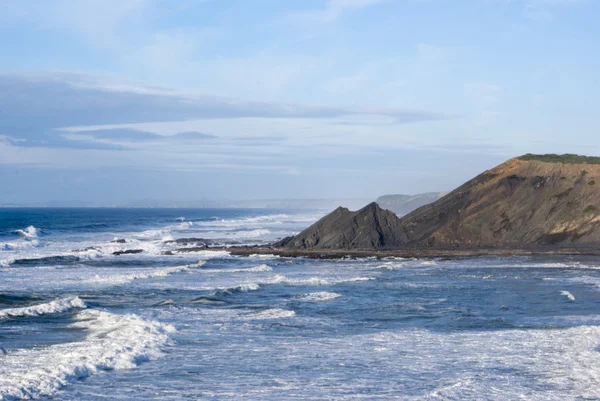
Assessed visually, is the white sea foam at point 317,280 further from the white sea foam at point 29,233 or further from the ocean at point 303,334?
the white sea foam at point 29,233

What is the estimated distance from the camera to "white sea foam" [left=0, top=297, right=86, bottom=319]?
78.5ft

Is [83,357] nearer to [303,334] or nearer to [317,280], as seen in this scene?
[303,334]

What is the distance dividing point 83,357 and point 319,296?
13009 mm

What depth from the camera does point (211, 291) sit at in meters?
30.2

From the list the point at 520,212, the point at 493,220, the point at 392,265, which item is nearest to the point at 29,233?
the point at 493,220

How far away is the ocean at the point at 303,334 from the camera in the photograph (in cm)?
1464

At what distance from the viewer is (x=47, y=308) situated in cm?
2473

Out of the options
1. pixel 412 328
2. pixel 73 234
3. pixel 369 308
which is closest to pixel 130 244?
pixel 73 234

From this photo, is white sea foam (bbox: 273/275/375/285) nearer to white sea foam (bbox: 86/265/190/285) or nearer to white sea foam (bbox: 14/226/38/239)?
white sea foam (bbox: 86/265/190/285)

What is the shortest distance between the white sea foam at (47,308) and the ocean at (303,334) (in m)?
0.06

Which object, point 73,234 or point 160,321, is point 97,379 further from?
point 73,234

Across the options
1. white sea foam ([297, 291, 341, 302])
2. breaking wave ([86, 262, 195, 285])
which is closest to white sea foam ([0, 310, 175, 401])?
white sea foam ([297, 291, 341, 302])

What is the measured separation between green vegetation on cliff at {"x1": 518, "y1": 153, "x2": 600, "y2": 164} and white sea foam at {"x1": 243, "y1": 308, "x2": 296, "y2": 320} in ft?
119

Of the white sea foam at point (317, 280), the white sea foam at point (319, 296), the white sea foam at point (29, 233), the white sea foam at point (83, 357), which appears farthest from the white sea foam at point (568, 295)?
the white sea foam at point (29, 233)
